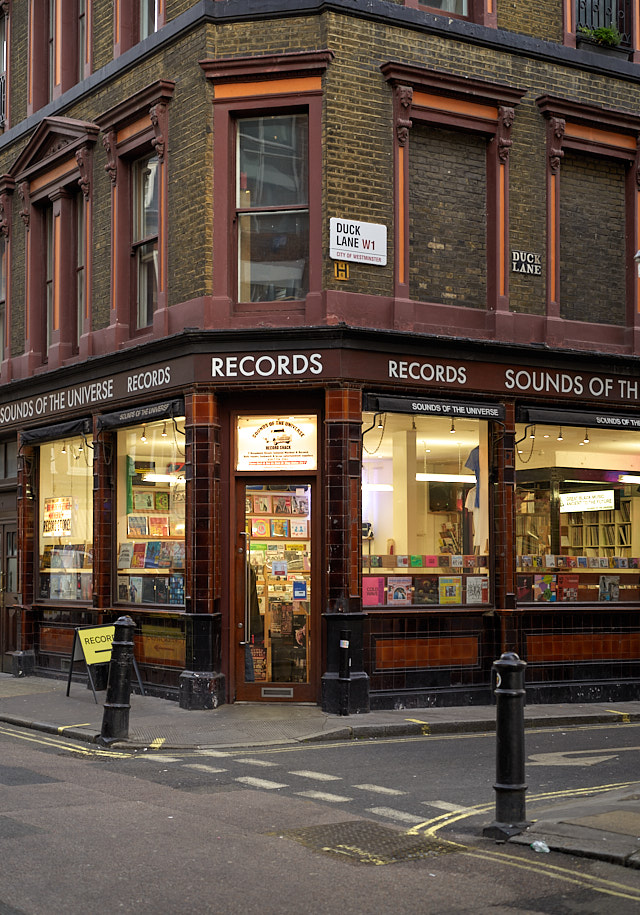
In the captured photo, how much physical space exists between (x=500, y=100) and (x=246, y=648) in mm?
8224

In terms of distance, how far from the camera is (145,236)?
16.7m

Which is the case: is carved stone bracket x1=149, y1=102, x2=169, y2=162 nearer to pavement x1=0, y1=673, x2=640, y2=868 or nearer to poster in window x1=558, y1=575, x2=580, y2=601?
pavement x1=0, y1=673, x2=640, y2=868

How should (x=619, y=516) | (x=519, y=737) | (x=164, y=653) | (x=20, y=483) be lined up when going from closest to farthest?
1. (x=519, y=737)
2. (x=164, y=653)
3. (x=619, y=516)
4. (x=20, y=483)

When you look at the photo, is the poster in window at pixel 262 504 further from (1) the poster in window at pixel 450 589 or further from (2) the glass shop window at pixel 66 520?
(2) the glass shop window at pixel 66 520

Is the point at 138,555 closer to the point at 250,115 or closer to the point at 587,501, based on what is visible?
the point at 250,115

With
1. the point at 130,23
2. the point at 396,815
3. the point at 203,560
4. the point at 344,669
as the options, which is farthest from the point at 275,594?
the point at 130,23

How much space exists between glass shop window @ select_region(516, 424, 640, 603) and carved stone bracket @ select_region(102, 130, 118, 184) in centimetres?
700

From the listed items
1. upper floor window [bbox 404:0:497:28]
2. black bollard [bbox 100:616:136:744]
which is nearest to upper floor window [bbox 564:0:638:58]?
upper floor window [bbox 404:0:497:28]

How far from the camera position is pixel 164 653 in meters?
15.7

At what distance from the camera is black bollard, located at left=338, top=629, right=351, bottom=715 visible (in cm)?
1408

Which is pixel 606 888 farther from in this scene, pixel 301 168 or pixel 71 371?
pixel 71 371

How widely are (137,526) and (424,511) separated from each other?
167 inches

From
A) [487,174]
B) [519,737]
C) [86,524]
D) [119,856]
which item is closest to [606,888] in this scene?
[519,737]

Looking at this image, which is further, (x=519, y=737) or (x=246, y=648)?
(x=246, y=648)
